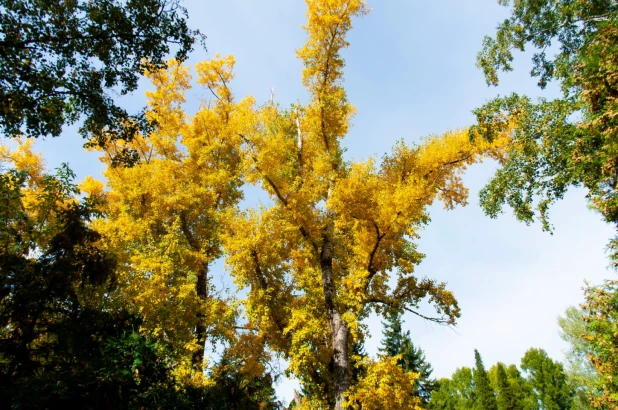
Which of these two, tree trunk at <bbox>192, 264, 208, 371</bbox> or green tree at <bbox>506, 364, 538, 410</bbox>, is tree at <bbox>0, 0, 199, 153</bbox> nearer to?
tree trunk at <bbox>192, 264, 208, 371</bbox>

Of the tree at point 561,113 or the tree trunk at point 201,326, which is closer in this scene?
the tree at point 561,113

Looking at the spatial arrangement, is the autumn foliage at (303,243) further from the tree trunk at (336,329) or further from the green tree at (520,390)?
the green tree at (520,390)

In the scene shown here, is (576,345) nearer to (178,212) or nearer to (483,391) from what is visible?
(483,391)

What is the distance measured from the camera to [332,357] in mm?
10141

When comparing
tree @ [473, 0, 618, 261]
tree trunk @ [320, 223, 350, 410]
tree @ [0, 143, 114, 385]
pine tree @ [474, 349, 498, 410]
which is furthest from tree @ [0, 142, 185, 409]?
pine tree @ [474, 349, 498, 410]

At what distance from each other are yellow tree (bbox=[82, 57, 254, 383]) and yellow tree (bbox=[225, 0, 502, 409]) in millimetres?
1290

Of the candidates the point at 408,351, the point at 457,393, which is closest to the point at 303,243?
the point at 408,351

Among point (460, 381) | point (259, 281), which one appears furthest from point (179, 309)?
point (460, 381)

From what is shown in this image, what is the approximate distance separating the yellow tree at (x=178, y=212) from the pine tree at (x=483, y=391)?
114ft

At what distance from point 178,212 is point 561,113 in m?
11.3

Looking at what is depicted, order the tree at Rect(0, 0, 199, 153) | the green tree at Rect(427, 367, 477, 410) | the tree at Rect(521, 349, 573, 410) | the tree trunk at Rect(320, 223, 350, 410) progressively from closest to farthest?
the tree at Rect(0, 0, 199, 153) < the tree trunk at Rect(320, 223, 350, 410) < the tree at Rect(521, 349, 573, 410) < the green tree at Rect(427, 367, 477, 410)

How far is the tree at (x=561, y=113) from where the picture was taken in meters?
6.98

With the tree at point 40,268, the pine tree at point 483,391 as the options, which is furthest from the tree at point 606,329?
the pine tree at point 483,391

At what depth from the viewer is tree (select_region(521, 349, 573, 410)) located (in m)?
38.1
